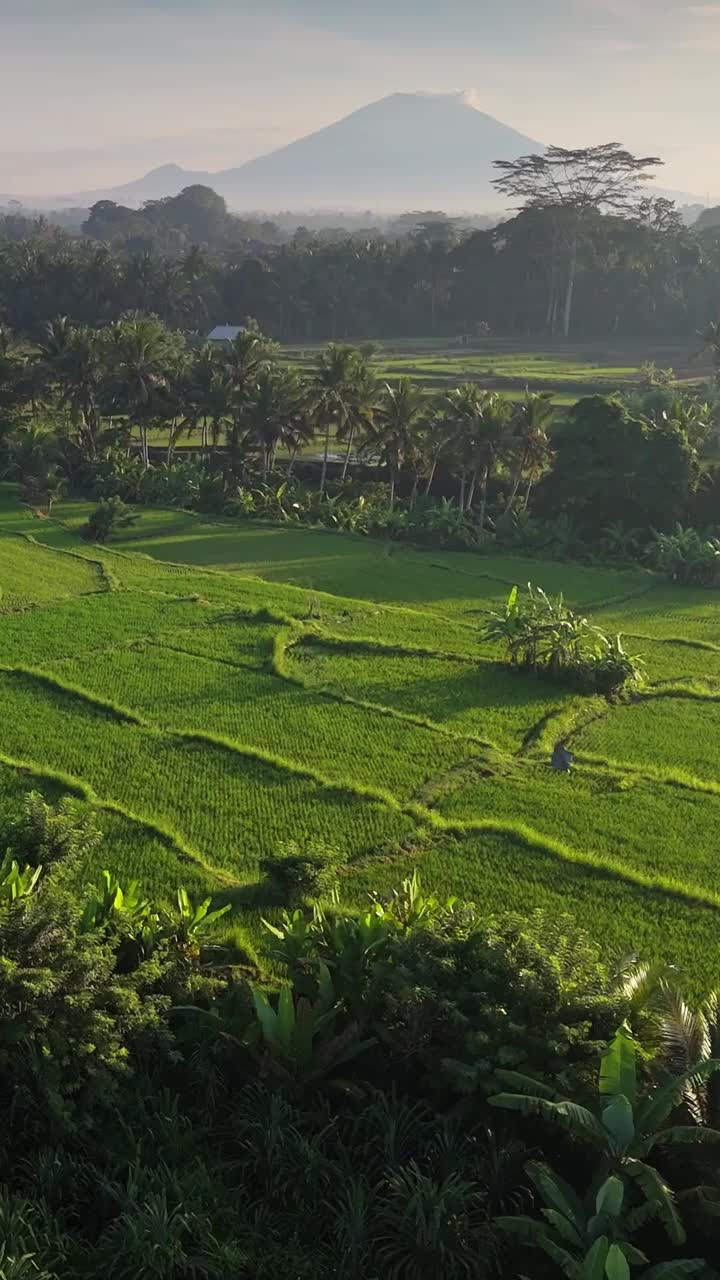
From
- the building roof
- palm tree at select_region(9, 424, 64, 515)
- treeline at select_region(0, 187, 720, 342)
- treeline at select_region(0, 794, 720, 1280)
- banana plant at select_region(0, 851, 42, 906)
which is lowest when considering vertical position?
treeline at select_region(0, 794, 720, 1280)

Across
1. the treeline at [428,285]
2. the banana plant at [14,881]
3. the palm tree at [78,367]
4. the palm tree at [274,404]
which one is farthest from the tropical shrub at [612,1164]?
the treeline at [428,285]

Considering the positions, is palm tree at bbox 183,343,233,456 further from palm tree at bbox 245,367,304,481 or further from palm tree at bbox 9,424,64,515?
palm tree at bbox 9,424,64,515

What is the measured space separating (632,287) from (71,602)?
2519 inches

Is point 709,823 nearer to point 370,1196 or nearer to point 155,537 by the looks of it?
point 370,1196

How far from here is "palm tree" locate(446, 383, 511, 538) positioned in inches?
1361

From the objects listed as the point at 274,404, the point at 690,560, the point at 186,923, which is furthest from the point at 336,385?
the point at 186,923

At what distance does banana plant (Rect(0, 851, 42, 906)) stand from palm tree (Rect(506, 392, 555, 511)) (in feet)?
87.5

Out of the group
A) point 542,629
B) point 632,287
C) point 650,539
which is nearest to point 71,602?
point 542,629

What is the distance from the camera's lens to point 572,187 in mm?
79938

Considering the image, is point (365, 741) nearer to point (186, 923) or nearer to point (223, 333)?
point (186, 923)

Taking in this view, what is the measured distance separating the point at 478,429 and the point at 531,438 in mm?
1802

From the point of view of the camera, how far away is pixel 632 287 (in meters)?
77.5

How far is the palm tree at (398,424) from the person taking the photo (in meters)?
36.8

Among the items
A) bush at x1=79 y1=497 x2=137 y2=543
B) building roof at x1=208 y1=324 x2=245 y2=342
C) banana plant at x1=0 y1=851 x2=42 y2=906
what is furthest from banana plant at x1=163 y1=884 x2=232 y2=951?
building roof at x1=208 y1=324 x2=245 y2=342
